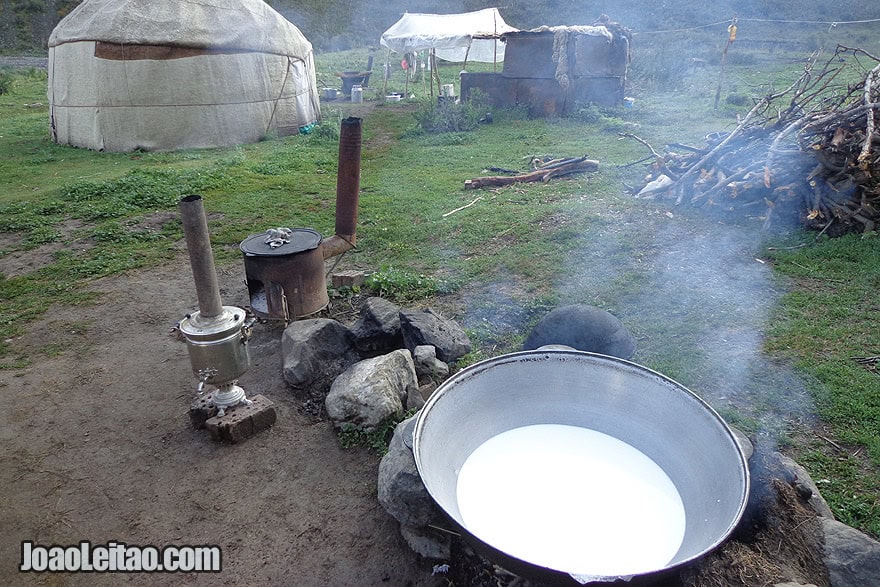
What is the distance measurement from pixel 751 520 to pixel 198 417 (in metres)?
3.04

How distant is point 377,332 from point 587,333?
1.48 meters

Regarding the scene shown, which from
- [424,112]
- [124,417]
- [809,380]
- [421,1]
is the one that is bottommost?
[124,417]

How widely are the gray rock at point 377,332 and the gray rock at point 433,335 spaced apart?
0.23 feet

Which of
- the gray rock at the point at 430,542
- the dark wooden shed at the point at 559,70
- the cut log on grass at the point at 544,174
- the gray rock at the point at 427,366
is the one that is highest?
the dark wooden shed at the point at 559,70

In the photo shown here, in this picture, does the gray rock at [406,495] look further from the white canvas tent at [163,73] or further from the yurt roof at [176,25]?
the yurt roof at [176,25]

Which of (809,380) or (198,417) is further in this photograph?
(809,380)

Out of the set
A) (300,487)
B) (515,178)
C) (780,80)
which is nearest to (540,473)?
(300,487)

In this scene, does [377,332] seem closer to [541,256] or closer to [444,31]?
[541,256]

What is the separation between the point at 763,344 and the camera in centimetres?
410

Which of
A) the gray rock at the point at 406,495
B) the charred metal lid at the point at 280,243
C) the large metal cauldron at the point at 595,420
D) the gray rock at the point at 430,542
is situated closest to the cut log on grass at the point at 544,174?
the charred metal lid at the point at 280,243

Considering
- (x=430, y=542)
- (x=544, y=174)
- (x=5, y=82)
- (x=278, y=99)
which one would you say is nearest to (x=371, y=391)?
(x=430, y=542)

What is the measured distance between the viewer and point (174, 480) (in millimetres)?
3102

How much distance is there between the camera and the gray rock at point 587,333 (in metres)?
3.47

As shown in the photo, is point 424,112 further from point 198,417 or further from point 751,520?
point 751,520
